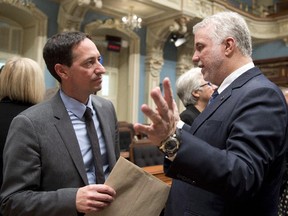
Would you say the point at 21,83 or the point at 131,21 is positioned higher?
the point at 131,21

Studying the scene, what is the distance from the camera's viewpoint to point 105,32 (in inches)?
363

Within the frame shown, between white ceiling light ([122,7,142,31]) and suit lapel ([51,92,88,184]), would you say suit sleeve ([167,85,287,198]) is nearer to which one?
suit lapel ([51,92,88,184])

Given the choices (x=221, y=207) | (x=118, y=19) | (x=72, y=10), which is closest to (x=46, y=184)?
(x=221, y=207)

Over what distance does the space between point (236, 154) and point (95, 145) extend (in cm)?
79

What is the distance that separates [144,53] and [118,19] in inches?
54.7

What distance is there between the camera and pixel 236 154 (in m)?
1.03

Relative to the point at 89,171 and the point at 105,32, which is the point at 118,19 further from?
the point at 89,171

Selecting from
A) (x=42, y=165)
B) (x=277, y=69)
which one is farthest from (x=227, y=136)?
(x=277, y=69)

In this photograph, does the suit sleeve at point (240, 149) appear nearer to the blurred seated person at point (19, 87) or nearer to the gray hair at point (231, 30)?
the gray hair at point (231, 30)

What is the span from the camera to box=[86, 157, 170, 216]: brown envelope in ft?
4.02

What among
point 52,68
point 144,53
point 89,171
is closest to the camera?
point 89,171

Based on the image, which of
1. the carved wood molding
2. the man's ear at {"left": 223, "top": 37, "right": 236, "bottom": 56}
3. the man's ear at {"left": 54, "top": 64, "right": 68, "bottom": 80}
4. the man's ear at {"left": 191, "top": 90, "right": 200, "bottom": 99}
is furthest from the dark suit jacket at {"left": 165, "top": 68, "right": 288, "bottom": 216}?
the carved wood molding

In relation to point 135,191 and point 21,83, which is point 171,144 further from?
point 21,83

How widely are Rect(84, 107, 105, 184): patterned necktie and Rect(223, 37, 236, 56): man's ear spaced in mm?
761
